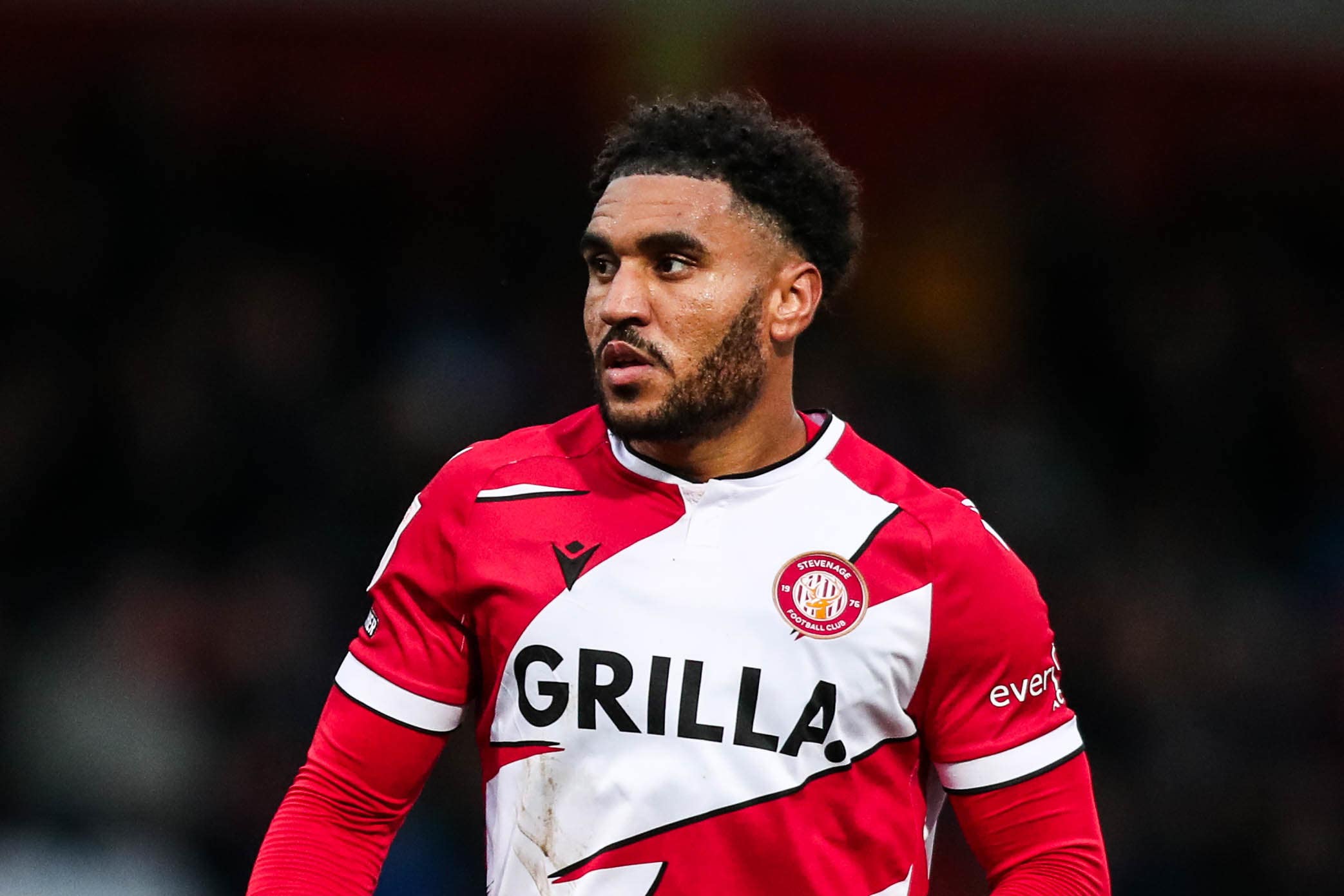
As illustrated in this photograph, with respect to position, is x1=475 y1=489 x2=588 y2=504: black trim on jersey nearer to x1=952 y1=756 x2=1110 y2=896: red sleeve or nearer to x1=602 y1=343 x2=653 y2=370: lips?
x1=602 y1=343 x2=653 y2=370: lips

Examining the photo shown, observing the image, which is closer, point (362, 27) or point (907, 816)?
point (907, 816)

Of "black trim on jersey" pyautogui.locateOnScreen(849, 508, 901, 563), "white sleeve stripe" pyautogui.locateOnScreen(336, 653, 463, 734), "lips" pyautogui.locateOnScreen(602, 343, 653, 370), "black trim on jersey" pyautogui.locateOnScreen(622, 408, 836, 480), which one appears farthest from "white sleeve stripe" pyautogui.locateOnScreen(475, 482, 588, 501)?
"black trim on jersey" pyautogui.locateOnScreen(849, 508, 901, 563)

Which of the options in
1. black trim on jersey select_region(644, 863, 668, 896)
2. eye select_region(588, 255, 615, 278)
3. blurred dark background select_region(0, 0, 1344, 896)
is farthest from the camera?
blurred dark background select_region(0, 0, 1344, 896)

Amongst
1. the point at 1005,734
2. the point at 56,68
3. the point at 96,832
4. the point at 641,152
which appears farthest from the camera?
the point at 56,68

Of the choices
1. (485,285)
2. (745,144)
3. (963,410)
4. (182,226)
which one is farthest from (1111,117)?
(745,144)

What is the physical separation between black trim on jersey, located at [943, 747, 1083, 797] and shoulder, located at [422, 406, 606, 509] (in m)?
0.79

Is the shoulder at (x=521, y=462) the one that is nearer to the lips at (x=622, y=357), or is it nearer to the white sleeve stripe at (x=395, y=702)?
the lips at (x=622, y=357)

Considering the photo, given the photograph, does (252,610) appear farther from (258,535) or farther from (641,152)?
(641,152)

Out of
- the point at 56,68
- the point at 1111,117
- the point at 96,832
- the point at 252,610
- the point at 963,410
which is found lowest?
the point at 96,832

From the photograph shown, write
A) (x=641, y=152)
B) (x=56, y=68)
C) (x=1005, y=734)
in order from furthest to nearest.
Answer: (x=56, y=68)
(x=641, y=152)
(x=1005, y=734)

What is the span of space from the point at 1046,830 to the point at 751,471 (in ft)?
2.41

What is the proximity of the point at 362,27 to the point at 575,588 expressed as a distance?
184 inches

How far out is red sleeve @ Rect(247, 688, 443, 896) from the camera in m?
2.60

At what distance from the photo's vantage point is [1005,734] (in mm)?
2613
